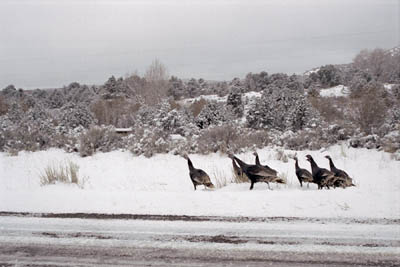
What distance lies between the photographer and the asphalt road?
3.76 m

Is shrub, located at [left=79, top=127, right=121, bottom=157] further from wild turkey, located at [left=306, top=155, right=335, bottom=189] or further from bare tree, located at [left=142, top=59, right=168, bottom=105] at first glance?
bare tree, located at [left=142, top=59, right=168, bottom=105]

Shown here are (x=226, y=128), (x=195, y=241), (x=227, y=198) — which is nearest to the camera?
(x=195, y=241)

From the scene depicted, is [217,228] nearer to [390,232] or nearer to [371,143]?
[390,232]

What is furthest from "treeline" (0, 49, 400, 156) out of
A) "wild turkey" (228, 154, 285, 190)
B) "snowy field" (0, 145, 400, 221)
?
"wild turkey" (228, 154, 285, 190)

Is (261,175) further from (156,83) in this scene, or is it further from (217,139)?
(156,83)

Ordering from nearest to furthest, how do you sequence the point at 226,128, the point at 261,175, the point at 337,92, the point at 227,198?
the point at 227,198, the point at 261,175, the point at 226,128, the point at 337,92

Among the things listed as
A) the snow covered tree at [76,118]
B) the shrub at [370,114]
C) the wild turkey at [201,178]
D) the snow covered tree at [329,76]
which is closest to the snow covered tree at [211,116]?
the snow covered tree at [76,118]

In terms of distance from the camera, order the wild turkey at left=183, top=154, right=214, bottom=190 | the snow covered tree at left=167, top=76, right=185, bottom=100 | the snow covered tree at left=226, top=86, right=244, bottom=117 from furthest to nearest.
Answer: the snow covered tree at left=167, top=76, right=185, bottom=100 → the snow covered tree at left=226, top=86, right=244, bottom=117 → the wild turkey at left=183, top=154, right=214, bottom=190

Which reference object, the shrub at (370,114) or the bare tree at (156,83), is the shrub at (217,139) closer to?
the shrub at (370,114)

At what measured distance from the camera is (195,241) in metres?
4.36

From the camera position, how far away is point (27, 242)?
4.48 meters

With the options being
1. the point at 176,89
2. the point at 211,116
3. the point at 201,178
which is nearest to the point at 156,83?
the point at 176,89

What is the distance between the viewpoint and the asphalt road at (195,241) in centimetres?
376

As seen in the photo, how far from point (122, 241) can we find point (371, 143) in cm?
1244
